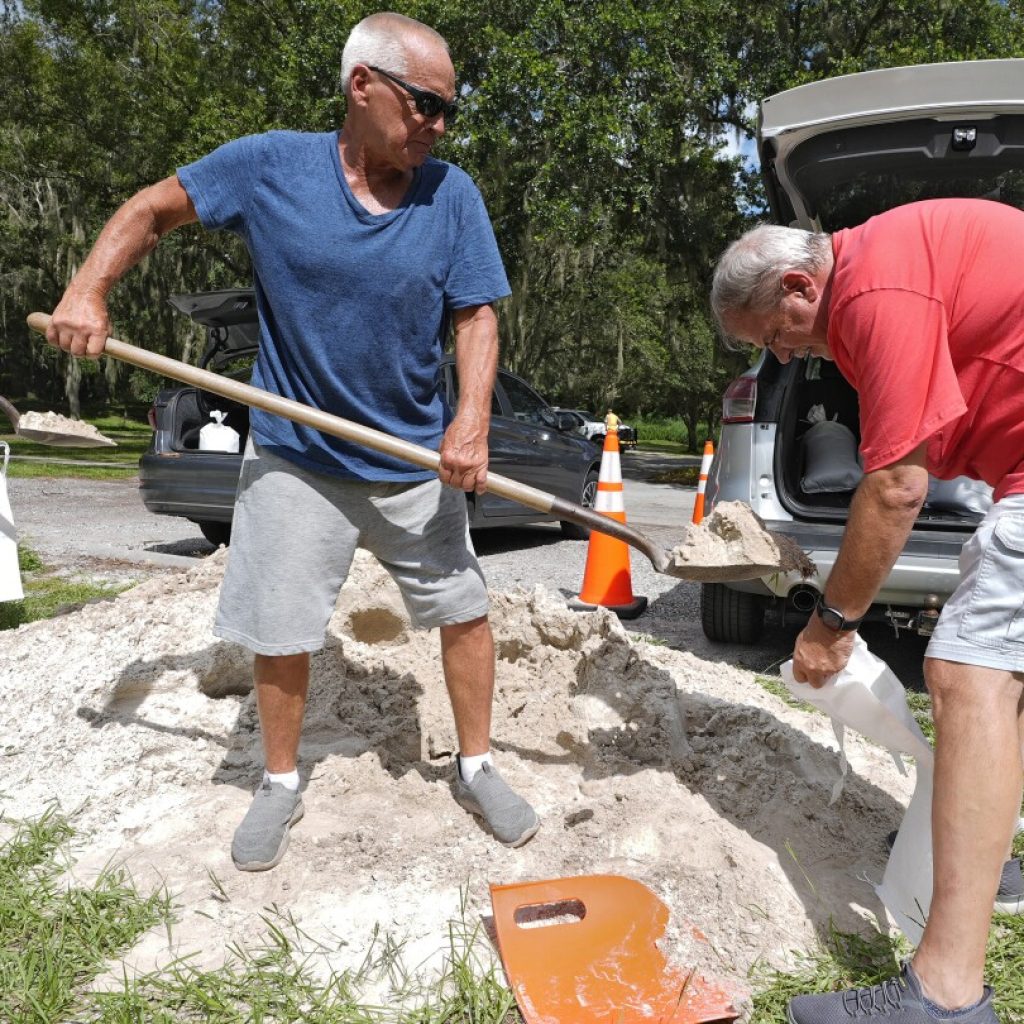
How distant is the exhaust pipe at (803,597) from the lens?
422 centimetres

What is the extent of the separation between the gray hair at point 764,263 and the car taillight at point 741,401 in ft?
8.00

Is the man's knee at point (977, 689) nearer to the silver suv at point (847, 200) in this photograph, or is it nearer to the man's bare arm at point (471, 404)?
the man's bare arm at point (471, 404)

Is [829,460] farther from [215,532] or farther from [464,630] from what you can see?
[215,532]

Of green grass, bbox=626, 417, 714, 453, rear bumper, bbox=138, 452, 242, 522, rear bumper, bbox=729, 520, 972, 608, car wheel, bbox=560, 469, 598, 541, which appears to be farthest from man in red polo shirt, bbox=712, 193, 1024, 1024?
green grass, bbox=626, 417, 714, 453

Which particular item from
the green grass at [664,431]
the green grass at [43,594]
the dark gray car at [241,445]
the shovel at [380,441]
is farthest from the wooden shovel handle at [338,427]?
the green grass at [664,431]

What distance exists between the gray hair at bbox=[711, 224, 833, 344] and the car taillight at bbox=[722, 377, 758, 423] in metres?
2.44

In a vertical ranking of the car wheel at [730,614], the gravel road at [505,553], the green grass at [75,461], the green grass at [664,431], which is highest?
the car wheel at [730,614]

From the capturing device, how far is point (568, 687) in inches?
138

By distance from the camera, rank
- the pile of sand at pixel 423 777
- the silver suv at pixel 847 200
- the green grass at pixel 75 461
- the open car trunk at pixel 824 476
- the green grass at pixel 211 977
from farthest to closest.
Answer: the green grass at pixel 75 461
the open car trunk at pixel 824 476
the silver suv at pixel 847 200
the pile of sand at pixel 423 777
the green grass at pixel 211 977

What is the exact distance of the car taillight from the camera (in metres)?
4.58

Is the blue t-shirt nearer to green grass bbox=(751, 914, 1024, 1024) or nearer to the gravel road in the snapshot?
green grass bbox=(751, 914, 1024, 1024)

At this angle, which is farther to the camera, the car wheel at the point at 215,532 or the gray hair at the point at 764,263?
the car wheel at the point at 215,532

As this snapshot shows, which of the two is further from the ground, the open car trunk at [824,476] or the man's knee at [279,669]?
the open car trunk at [824,476]

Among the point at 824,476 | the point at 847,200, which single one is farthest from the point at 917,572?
the point at 847,200
